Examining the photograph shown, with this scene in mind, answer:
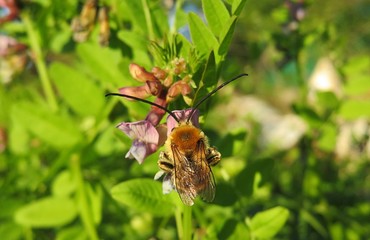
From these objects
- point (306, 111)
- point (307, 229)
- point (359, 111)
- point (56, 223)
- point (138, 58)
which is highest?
point (138, 58)

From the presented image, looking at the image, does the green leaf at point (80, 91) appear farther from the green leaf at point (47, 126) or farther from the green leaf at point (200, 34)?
the green leaf at point (200, 34)

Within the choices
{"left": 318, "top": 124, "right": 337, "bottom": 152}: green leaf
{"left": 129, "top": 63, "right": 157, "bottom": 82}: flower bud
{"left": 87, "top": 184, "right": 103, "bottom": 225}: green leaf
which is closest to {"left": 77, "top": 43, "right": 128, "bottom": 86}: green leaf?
{"left": 87, "top": 184, "right": 103, "bottom": 225}: green leaf

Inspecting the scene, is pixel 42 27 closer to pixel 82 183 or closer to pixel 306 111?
pixel 82 183

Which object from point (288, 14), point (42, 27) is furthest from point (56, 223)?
point (288, 14)

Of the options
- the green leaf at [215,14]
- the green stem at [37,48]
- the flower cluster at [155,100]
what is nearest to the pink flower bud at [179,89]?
the flower cluster at [155,100]

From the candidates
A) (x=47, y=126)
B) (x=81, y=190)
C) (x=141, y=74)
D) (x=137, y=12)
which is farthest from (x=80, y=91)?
(x=141, y=74)

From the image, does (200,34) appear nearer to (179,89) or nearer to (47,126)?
(179,89)
